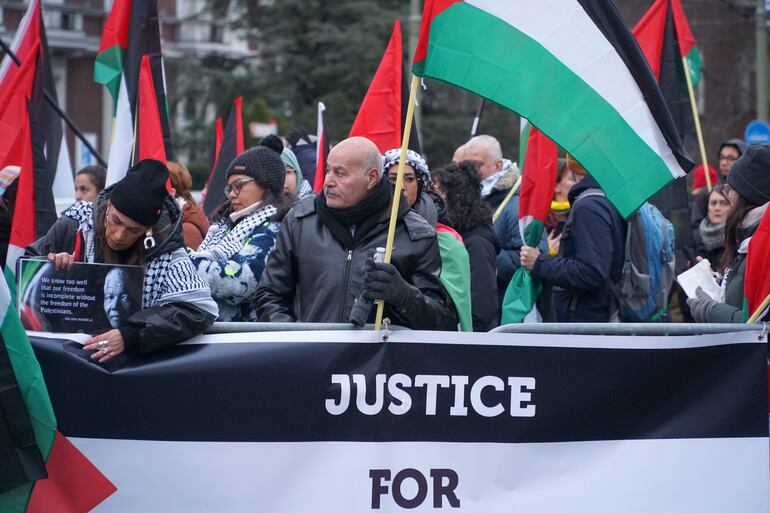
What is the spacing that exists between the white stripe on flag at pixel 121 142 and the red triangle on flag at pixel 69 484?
8.64 ft

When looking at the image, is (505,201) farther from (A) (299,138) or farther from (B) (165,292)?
(B) (165,292)

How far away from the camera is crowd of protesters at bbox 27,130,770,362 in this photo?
468 centimetres

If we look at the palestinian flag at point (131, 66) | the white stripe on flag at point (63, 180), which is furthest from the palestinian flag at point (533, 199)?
the white stripe on flag at point (63, 180)

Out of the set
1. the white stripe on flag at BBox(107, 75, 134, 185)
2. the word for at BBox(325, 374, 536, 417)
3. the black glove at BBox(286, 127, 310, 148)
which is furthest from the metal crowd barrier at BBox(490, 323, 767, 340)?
the black glove at BBox(286, 127, 310, 148)

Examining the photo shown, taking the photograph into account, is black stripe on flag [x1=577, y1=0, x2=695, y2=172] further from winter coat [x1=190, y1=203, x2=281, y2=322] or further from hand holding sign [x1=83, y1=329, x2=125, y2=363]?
hand holding sign [x1=83, y1=329, x2=125, y2=363]

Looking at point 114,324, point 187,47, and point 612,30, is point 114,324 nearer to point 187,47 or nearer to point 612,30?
point 612,30

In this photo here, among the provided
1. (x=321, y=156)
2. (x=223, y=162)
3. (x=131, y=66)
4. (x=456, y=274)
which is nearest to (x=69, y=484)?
(x=456, y=274)

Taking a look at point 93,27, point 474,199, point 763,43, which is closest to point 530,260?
point 474,199

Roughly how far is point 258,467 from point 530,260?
296 cm

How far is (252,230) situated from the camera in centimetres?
600

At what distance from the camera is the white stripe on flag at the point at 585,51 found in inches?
194

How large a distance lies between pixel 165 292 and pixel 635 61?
2074 millimetres

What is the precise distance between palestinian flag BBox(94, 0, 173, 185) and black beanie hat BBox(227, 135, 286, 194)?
1.09 m

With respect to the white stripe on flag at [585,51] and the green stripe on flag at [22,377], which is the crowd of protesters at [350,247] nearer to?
the green stripe on flag at [22,377]
